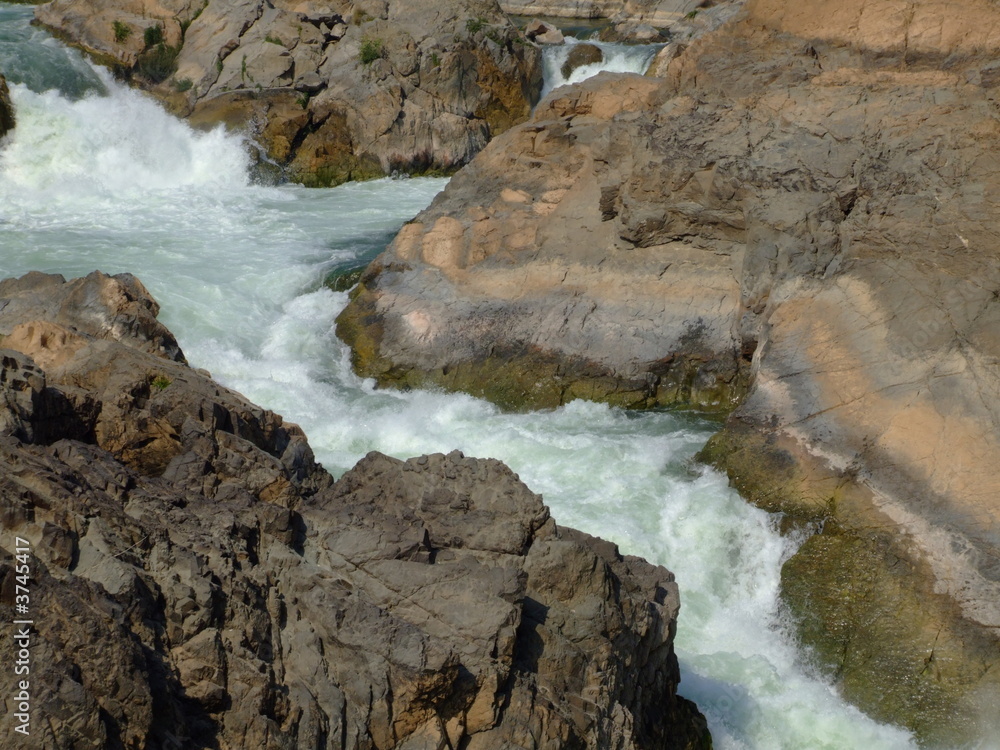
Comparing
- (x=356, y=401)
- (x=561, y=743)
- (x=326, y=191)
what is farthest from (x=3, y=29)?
(x=561, y=743)

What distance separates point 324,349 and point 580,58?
1435cm

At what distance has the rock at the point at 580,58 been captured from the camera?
2547 centimetres

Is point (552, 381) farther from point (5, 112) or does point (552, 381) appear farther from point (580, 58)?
point (580, 58)

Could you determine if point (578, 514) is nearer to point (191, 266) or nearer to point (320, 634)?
point (320, 634)

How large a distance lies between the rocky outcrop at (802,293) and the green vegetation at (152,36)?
12.4 metres

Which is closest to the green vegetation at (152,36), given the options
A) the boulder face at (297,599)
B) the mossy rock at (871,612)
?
the boulder face at (297,599)

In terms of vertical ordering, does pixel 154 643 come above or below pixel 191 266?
above

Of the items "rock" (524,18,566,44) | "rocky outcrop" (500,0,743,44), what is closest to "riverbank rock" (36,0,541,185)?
"rock" (524,18,566,44)

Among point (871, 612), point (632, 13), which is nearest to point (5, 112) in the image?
point (632, 13)

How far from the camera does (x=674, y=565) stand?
9.49m

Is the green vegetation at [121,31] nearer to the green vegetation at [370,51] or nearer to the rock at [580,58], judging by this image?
the green vegetation at [370,51]

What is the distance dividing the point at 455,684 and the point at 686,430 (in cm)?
645

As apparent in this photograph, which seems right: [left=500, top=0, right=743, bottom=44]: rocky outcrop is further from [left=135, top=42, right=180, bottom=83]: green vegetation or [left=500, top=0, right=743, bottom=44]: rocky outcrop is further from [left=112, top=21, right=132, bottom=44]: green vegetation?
[left=112, top=21, right=132, bottom=44]: green vegetation

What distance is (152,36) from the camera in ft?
78.8
